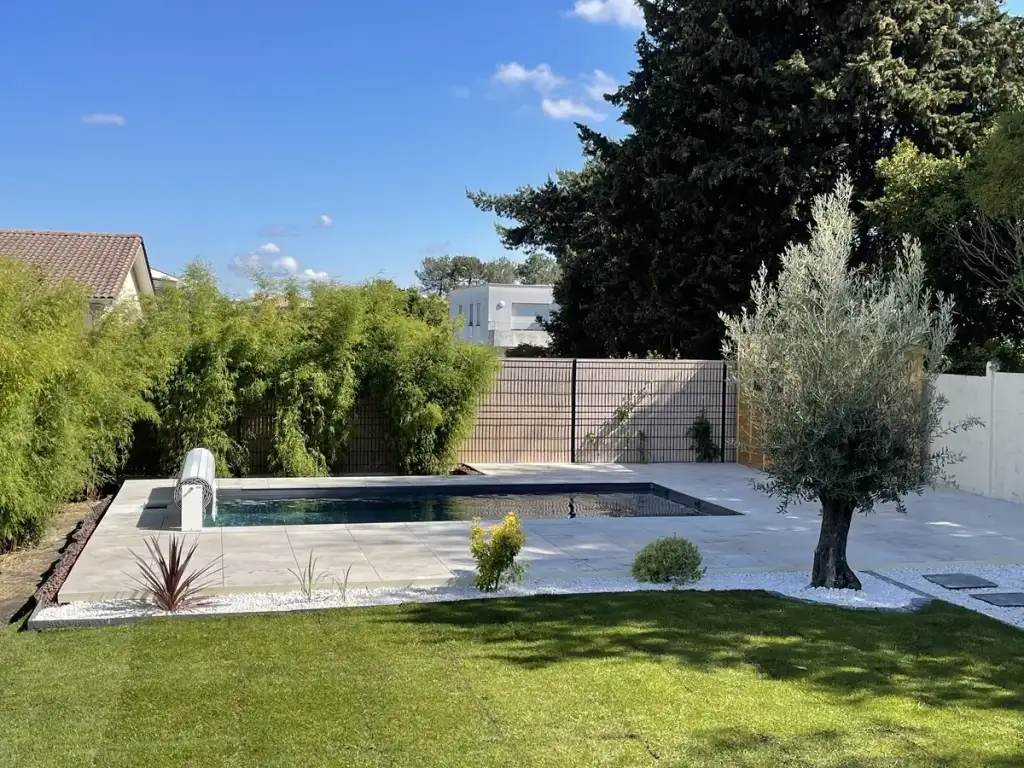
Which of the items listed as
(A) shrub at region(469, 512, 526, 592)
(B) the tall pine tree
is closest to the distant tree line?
(B) the tall pine tree

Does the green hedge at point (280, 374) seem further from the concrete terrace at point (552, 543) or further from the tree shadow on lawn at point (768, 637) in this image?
the tree shadow on lawn at point (768, 637)

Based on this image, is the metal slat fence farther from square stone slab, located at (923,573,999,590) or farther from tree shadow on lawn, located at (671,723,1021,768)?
tree shadow on lawn, located at (671,723,1021,768)

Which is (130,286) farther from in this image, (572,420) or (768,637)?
(768,637)

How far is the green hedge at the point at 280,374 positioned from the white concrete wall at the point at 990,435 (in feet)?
21.8

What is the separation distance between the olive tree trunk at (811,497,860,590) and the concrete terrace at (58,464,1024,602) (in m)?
0.74

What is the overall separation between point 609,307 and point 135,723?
19272mm

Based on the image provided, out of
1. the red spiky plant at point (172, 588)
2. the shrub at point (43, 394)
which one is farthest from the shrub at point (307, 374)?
the red spiky plant at point (172, 588)

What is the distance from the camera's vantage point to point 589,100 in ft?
73.3

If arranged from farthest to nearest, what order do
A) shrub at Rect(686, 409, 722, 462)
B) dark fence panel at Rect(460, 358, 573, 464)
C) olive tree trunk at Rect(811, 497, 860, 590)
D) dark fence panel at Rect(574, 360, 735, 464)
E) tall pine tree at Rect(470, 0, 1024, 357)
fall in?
tall pine tree at Rect(470, 0, 1024, 357) < shrub at Rect(686, 409, 722, 462) < dark fence panel at Rect(574, 360, 735, 464) < dark fence panel at Rect(460, 358, 573, 464) < olive tree trunk at Rect(811, 497, 860, 590)

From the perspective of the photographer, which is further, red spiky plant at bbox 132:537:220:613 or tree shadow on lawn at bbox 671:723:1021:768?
red spiky plant at bbox 132:537:220:613

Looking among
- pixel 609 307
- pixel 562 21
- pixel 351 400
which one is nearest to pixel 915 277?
pixel 351 400

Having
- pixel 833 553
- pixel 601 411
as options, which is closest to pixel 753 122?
pixel 601 411

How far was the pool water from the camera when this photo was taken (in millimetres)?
10477

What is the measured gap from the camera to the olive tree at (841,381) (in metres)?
6.11
